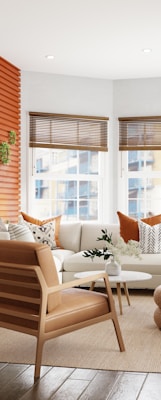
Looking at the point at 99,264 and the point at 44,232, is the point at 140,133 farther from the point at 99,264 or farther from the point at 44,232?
the point at 99,264

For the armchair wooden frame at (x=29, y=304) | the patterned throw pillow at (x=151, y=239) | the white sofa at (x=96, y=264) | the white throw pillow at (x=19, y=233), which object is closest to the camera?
the armchair wooden frame at (x=29, y=304)

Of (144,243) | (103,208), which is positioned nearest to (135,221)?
(144,243)

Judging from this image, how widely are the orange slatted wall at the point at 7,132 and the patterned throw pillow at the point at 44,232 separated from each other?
0.61 meters

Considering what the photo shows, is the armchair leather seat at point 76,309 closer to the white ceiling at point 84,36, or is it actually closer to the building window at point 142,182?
the white ceiling at point 84,36

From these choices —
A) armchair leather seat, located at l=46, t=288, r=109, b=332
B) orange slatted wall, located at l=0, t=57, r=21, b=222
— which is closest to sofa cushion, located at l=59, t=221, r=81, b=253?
orange slatted wall, located at l=0, t=57, r=21, b=222

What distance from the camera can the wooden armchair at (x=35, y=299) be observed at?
346 centimetres

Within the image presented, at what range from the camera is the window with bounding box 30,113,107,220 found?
8023 mm

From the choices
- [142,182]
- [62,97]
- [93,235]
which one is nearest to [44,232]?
[93,235]

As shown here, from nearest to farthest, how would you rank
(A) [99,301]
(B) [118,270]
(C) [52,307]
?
1. (C) [52,307]
2. (A) [99,301]
3. (B) [118,270]

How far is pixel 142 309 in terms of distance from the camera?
5570mm

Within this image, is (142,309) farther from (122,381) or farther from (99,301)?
(122,381)

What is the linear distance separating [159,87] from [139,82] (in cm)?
30

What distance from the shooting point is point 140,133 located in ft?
27.0

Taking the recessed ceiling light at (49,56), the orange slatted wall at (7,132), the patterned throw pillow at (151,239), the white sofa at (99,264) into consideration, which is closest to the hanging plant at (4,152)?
the orange slatted wall at (7,132)
